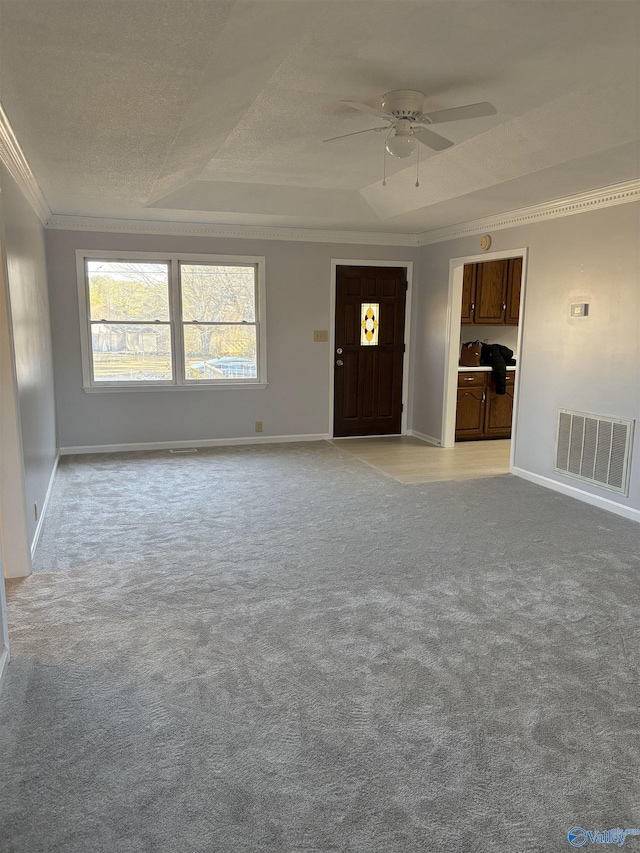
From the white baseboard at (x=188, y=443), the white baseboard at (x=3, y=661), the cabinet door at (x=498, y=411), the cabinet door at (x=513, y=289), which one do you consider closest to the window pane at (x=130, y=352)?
the white baseboard at (x=188, y=443)

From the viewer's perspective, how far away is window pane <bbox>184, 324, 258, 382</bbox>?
6.50 metres

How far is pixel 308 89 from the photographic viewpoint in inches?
121

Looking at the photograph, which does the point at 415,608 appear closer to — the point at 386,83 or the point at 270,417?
the point at 386,83

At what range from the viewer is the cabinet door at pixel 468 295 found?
6926 millimetres

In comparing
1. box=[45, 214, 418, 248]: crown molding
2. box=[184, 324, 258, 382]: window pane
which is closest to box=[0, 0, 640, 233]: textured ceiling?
box=[45, 214, 418, 248]: crown molding

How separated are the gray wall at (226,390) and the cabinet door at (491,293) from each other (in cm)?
92

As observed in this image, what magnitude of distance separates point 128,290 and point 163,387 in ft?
3.54

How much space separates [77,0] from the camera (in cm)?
186

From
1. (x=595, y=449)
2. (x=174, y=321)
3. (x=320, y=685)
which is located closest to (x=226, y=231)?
(x=174, y=321)

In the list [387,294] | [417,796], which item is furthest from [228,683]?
[387,294]

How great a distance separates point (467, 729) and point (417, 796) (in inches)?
15.1

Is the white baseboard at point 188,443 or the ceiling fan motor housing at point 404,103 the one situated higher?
the ceiling fan motor housing at point 404,103

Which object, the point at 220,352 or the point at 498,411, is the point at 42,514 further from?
the point at 498,411

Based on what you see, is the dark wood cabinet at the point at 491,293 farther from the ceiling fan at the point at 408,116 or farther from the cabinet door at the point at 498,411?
the ceiling fan at the point at 408,116
